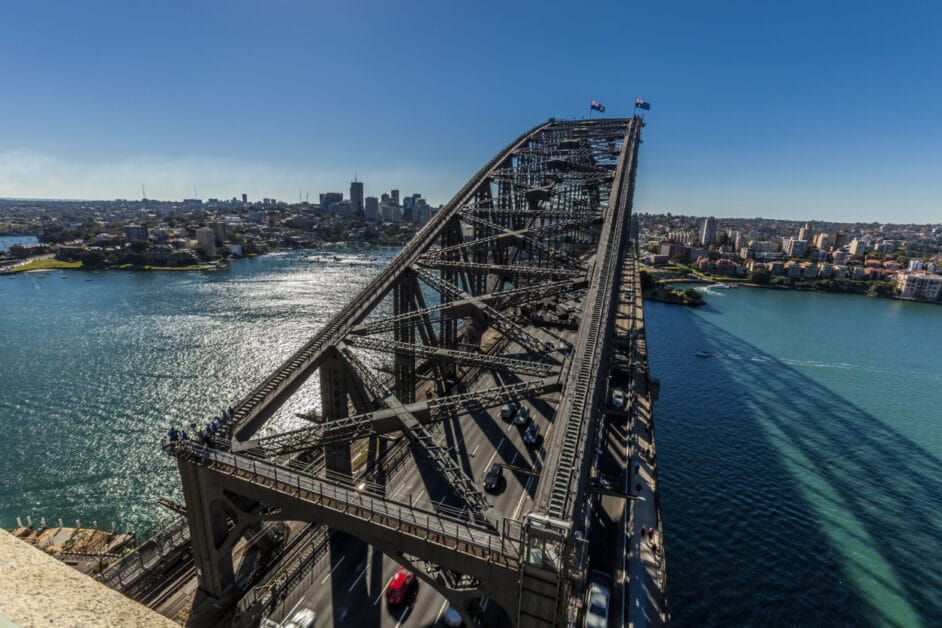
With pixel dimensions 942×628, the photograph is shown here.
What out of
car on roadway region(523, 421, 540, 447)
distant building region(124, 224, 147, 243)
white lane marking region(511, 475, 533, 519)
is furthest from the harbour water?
distant building region(124, 224, 147, 243)

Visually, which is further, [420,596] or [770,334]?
[770,334]

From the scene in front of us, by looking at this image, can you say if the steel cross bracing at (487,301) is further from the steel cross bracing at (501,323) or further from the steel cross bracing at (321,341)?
the steel cross bracing at (321,341)

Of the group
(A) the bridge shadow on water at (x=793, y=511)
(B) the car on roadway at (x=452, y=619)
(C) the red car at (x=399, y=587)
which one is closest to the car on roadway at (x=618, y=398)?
(A) the bridge shadow on water at (x=793, y=511)

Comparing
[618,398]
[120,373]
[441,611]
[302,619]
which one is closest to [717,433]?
[618,398]

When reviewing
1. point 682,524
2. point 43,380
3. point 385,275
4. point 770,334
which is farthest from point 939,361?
point 43,380

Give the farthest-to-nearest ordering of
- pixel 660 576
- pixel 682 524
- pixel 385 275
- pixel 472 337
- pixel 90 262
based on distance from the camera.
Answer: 1. pixel 90 262
2. pixel 472 337
3. pixel 682 524
4. pixel 385 275
5. pixel 660 576

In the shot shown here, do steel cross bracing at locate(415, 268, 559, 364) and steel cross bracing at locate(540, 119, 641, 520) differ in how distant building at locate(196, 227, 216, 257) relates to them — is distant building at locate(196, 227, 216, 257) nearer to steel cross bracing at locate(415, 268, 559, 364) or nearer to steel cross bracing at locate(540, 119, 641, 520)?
steel cross bracing at locate(415, 268, 559, 364)

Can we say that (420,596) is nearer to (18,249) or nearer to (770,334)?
(770,334)
